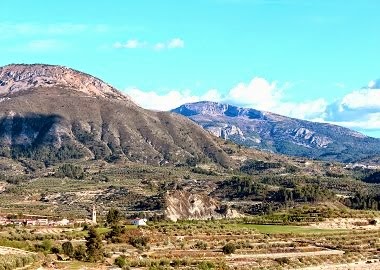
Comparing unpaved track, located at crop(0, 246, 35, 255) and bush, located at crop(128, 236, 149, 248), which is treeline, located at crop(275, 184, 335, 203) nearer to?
bush, located at crop(128, 236, 149, 248)

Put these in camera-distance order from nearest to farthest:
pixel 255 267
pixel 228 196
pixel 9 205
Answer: pixel 255 267, pixel 9 205, pixel 228 196

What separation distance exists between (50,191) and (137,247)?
12680cm

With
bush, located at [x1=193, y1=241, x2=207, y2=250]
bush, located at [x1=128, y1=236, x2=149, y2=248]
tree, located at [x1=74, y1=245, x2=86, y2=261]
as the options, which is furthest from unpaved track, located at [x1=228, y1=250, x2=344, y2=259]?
tree, located at [x1=74, y1=245, x2=86, y2=261]

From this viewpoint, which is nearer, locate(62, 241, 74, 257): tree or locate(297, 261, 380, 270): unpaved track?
locate(62, 241, 74, 257): tree

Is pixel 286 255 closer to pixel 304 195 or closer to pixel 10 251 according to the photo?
pixel 10 251

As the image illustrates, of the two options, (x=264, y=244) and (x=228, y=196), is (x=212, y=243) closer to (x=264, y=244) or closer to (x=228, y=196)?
(x=264, y=244)

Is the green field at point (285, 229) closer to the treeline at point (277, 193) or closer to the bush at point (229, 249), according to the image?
the bush at point (229, 249)

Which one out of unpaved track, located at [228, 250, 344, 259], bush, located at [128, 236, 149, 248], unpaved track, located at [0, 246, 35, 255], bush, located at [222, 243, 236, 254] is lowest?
unpaved track, located at [228, 250, 344, 259]

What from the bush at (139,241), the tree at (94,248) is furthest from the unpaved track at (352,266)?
the tree at (94,248)

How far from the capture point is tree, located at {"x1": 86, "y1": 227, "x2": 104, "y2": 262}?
2456 inches

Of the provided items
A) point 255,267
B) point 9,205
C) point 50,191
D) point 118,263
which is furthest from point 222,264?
point 50,191

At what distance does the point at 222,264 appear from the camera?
65.1m

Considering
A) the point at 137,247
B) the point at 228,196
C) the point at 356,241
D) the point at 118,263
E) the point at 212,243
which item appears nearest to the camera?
the point at 118,263

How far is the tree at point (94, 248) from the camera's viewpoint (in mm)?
62391
